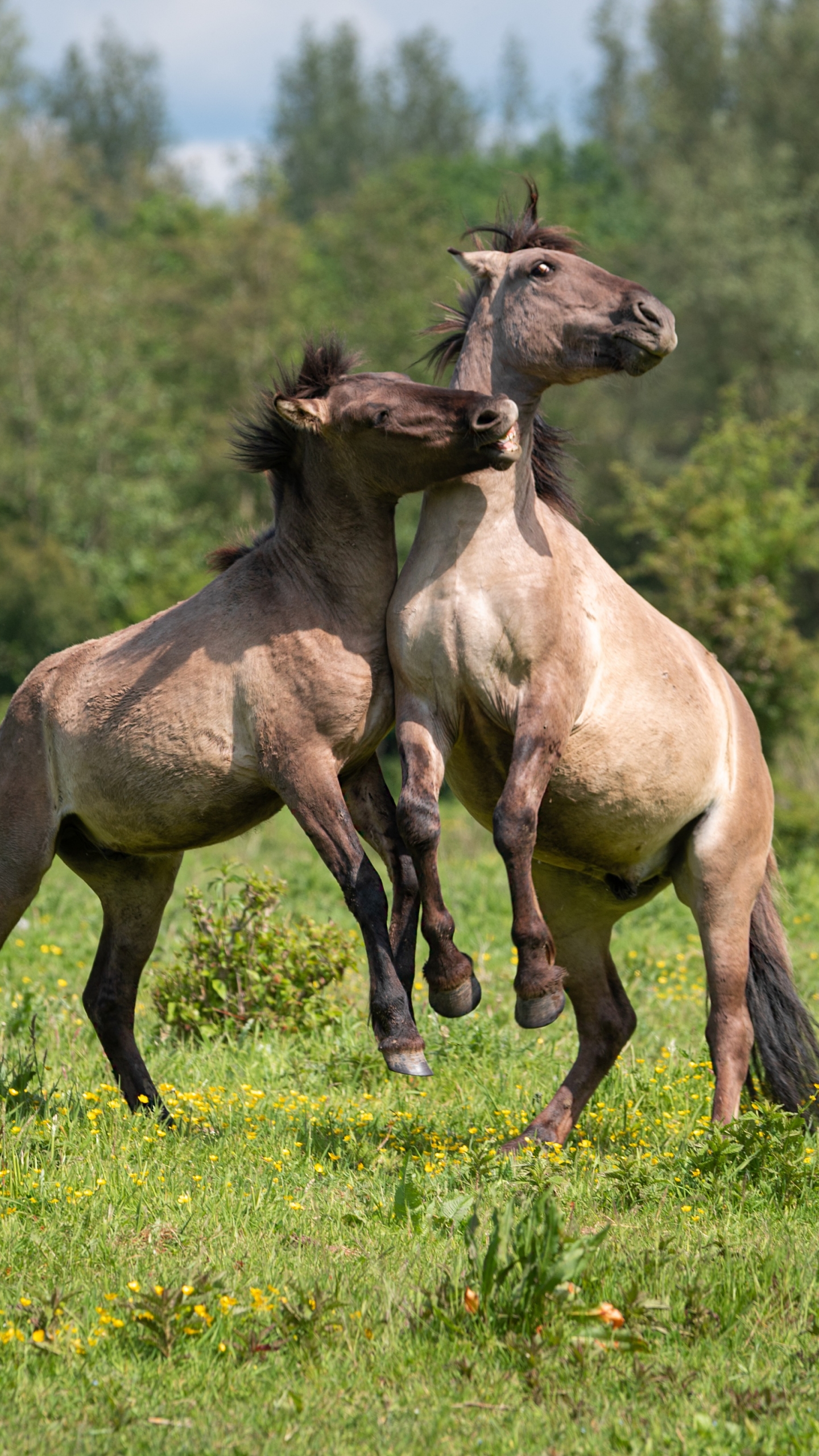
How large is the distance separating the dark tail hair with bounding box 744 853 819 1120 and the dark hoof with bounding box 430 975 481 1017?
173 centimetres

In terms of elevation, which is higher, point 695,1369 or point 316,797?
point 316,797

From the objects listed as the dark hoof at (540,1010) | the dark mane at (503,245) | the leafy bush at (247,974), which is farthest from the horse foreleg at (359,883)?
the leafy bush at (247,974)

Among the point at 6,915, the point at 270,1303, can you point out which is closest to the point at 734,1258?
the point at 270,1303

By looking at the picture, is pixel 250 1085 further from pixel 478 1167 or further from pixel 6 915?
pixel 478 1167

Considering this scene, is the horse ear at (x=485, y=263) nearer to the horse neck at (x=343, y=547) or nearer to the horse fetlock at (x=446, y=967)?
the horse neck at (x=343, y=547)

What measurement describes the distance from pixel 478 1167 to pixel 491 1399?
4.98 feet

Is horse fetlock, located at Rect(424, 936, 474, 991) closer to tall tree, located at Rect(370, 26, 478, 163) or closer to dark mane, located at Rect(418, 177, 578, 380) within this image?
dark mane, located at Rect(418, 177, 578, 380)

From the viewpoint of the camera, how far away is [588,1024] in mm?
6129

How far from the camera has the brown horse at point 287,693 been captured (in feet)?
16.6

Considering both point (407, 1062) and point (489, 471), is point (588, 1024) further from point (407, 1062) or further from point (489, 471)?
point (489, 471)

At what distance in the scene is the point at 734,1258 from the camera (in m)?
4.14

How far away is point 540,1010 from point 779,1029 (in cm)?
181

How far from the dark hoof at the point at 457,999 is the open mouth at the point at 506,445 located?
1948 millimetres

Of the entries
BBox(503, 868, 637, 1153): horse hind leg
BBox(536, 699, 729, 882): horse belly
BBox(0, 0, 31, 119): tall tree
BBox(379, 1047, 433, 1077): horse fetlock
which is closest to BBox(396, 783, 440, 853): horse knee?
BBox(536, 699, 729, 882): horse belly
